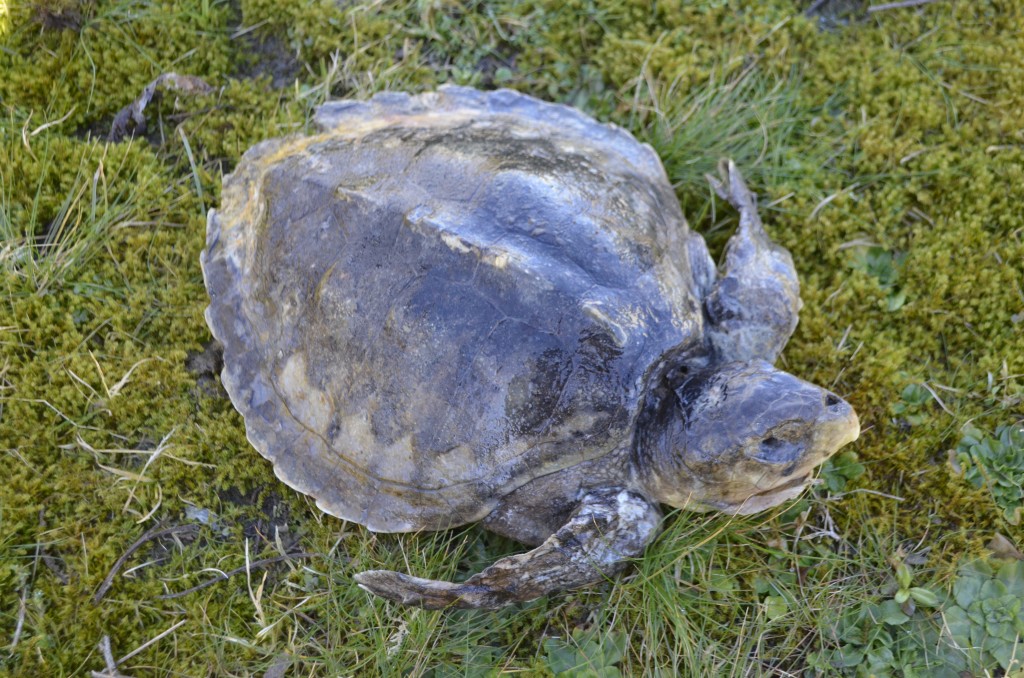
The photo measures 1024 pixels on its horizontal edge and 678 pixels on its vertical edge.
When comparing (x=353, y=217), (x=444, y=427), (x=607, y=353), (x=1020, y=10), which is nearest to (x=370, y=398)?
(x=444, y=427)

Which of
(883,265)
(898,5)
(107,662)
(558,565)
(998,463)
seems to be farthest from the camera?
(898,5)

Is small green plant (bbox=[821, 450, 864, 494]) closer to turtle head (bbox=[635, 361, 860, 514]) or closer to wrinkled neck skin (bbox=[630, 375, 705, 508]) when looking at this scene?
turtle head (bbox=[635, 361, 860, 514])

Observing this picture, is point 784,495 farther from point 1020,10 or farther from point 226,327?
point 1020,10


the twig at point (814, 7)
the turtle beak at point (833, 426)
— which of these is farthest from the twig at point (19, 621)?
the twig at point (814, 7)

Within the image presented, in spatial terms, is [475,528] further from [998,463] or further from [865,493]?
[998,463]

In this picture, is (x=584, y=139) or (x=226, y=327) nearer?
(x=226, y=327)

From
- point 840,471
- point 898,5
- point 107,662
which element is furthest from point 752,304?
point 107,662
